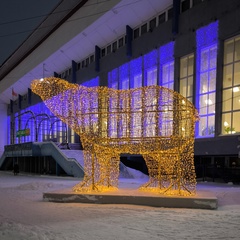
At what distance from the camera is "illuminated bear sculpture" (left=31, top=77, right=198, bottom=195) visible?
29.6 feet

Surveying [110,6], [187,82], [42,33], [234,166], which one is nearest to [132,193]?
[234,166]

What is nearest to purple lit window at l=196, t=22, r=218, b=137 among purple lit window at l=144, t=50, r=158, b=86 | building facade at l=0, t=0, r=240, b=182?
building facade at l=0, t=0, r=240, b=182

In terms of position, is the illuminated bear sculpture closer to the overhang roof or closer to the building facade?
the building facade

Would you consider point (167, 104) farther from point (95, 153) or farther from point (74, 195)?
point (74, 195)

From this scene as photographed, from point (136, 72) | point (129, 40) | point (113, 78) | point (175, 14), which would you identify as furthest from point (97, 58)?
point (175, 14)

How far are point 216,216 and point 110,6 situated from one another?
18.7 m

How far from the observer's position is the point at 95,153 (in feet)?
31.5

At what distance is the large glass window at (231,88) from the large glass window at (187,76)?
2797 mm

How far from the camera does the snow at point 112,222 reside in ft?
17.9

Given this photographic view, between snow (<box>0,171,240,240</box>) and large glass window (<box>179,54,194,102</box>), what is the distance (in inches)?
491

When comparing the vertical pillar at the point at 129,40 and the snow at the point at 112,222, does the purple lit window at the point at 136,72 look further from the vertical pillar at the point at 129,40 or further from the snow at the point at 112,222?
the snow at the point at 112,222

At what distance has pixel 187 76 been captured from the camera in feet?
69.1

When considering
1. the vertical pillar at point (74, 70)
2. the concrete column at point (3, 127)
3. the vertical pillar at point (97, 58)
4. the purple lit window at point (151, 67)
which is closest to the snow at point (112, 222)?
the purple lit window at point (151, 67)

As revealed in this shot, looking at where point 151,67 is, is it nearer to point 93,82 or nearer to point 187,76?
point 187,76
